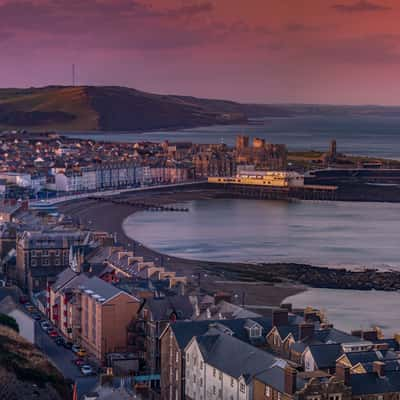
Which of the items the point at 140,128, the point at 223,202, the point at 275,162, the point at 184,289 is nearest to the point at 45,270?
the point at 184,289

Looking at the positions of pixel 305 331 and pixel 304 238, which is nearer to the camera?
pixel 305 331

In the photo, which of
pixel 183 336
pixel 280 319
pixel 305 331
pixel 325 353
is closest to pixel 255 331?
pixel 280 319

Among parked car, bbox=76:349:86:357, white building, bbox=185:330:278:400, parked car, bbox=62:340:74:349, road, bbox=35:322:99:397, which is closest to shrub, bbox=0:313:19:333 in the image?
road, bbox=35:322:99:397

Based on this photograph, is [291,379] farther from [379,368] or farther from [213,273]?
[213,273]

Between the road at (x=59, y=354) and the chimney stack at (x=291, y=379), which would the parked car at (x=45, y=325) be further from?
the chimney stack at (x=291, y=379)

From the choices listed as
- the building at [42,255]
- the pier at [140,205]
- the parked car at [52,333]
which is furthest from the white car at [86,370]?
the pier at [140,205]

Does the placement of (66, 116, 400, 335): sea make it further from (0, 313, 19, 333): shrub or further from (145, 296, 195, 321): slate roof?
(0, 313, 19, 333): shrub
